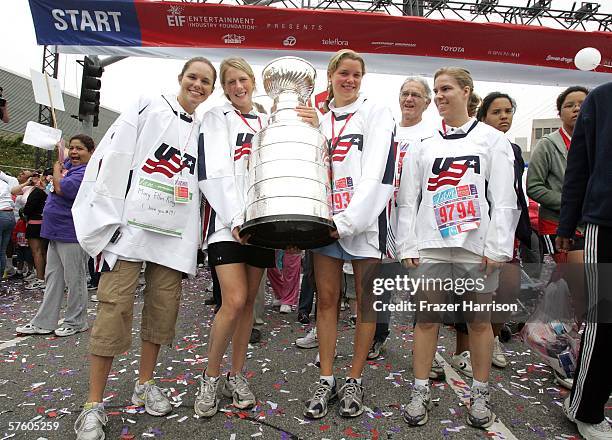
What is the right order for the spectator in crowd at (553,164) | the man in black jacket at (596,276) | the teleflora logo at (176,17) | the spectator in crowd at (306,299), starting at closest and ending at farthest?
the man in black jacket at (596,276) < the spectator in crowd at (553,164) < the spectator in crowd at (306,299) < the teleflora logo at (176,17)

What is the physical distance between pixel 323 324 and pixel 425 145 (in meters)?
1.19

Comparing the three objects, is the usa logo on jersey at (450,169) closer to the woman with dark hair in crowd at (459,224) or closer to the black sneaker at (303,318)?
the woman with dark hair in crowd at (459,224)

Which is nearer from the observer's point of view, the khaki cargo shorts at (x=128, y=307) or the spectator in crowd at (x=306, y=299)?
the khaki cargo shorts at (x=128, y=307)

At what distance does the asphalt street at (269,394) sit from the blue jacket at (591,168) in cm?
108

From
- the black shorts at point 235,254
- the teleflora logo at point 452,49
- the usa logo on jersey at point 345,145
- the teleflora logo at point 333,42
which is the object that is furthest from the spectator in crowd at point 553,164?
the teleflora logo at point 333,42

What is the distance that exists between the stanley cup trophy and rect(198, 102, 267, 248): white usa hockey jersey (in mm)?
167

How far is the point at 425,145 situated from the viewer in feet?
7.87

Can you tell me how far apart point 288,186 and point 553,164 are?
2414 mm

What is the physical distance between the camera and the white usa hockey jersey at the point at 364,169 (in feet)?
6.94

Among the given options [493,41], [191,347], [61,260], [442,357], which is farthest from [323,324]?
[493,41]

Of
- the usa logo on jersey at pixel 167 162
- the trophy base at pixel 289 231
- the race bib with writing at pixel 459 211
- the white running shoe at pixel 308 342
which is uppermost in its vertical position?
the usa logo on jersey at pixel 167 162

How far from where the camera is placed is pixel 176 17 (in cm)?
631

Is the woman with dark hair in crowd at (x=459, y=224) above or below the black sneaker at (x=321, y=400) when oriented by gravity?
above

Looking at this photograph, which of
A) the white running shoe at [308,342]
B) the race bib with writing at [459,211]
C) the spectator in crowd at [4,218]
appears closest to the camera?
the race bib with writing at [459,211]
